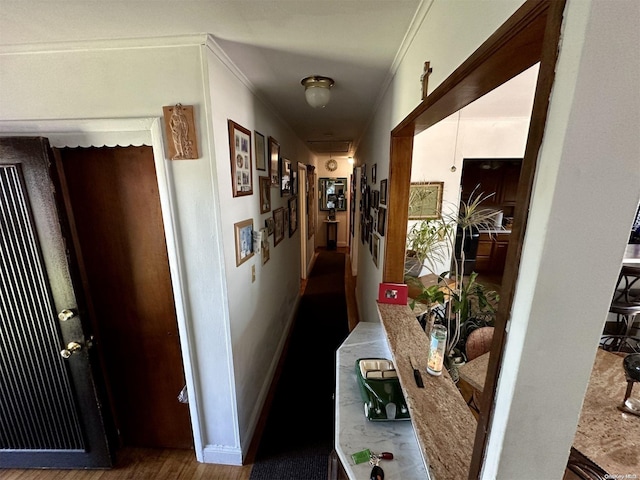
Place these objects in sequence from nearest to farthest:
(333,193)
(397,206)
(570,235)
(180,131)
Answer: (570,235) < (180,131) < (397,206) < (333,193)

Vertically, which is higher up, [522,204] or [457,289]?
[522,204]

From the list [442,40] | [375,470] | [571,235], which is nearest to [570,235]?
[571,235]

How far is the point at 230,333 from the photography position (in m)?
1.45

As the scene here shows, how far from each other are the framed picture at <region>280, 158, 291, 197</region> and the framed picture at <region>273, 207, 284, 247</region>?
0.21m

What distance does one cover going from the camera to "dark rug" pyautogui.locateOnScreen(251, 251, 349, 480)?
162cm

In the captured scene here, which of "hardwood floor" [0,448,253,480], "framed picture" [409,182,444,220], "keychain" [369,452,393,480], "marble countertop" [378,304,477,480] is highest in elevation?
"framed picture" [409,182,444,220]

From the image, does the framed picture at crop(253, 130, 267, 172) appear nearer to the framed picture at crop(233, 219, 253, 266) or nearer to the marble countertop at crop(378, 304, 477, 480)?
the framed picture at crop(233, 219, 253, 266)

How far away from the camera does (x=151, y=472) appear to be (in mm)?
1584

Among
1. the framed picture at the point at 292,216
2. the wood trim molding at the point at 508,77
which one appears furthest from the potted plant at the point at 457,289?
Result: the framed picture at the point at 292,216

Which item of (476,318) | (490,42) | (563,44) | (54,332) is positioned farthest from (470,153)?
(54,332)

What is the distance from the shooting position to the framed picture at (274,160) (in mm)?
2203

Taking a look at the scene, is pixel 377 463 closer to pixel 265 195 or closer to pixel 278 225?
pixel 265 195

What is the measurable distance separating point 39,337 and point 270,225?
1545mm

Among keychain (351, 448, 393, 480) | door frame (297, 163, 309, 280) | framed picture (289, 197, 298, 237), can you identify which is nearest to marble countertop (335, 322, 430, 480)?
keychain (351, 448, 393, 480)
